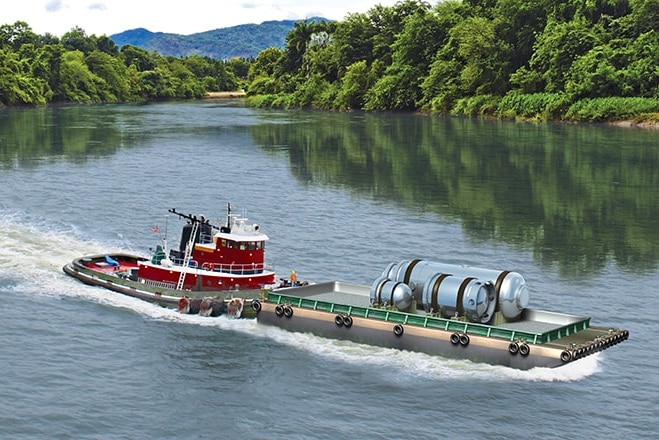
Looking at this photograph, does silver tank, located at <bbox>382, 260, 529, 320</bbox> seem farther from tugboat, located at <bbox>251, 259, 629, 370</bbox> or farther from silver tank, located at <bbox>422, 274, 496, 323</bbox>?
silver tank, located at <bbox>422, 274, 496, 323</bbox>

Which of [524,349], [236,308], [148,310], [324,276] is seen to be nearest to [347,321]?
[236,308]

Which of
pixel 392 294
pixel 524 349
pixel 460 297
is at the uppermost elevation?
pixel 460 297

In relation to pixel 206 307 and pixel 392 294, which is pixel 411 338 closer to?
pixel 392 294

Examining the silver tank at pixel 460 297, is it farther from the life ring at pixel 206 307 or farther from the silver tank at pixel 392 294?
the life ring at pixel 206 307

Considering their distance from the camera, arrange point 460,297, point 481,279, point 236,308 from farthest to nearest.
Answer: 1. point 236,308
2. point 481,279
3. point 460,297

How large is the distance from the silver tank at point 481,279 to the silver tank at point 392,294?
2.13ft

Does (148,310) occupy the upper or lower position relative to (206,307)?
lower

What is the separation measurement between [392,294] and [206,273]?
456 inches

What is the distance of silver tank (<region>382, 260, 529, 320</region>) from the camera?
148 ft

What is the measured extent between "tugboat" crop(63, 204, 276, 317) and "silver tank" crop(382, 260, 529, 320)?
7976mm

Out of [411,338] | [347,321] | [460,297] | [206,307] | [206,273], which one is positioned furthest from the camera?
[206,273]

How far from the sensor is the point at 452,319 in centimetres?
4444

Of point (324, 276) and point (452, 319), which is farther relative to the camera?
point (324, 276)

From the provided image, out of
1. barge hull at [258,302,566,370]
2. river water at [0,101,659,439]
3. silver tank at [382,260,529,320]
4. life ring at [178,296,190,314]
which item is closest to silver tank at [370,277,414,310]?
silver tank at [382,260,529,320]
